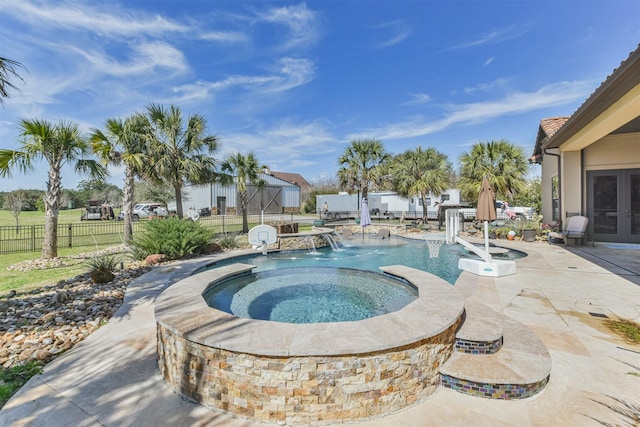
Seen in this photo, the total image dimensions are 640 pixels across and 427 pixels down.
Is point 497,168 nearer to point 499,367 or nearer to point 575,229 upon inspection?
point 575,229

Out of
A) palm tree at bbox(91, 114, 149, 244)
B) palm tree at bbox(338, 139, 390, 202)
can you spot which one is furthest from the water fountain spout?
palm tree at bbox(91, 114, 149, 244)

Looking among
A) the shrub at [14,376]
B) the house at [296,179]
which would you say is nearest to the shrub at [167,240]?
the shrub at [14,376]

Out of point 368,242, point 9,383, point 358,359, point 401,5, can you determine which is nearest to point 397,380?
point 358,359

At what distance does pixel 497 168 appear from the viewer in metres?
14.7

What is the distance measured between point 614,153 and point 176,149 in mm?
16543

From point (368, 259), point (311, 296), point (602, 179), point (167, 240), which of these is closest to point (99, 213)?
point (167, 240)

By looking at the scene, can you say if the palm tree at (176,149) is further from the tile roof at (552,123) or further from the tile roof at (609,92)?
the tile roof at (552,123)

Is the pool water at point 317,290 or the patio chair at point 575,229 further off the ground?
the patio chair at point 575,229

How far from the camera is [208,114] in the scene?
13.0 meters

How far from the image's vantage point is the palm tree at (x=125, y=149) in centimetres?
1027

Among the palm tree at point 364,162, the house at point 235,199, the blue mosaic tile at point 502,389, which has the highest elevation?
the palm tree at point 364,162

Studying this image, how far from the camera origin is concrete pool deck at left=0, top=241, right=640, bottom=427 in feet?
7.48

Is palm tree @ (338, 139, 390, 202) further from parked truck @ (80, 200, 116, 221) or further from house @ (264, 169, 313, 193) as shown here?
house @ (264, 169, 313, 193)

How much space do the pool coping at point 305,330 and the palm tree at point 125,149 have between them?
8.78 m
